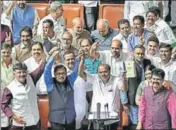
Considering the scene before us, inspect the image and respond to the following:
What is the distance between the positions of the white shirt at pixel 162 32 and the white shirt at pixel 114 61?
142cm

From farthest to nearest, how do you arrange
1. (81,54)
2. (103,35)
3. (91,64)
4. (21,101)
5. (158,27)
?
1. (158,27)
2. (103,35)
3. (91,64)
4. (81,54)
5. (21,101)

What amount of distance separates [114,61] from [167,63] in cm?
72

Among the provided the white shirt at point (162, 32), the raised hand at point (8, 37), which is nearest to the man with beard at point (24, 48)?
the raised hand at point (8, 37)

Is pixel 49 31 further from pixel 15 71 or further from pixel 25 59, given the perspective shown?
pixel 15 71

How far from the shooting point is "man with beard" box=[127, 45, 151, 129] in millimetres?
9648

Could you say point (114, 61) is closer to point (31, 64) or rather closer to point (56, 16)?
point (31, 64)

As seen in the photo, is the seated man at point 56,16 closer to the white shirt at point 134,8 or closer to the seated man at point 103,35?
the seated man at point 103,35

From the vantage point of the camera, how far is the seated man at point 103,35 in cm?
1110

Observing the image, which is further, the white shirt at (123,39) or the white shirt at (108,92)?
the white shirt at (123,39)

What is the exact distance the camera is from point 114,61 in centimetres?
1010

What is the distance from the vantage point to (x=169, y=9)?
13.2 metres

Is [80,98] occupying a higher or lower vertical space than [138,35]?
lower

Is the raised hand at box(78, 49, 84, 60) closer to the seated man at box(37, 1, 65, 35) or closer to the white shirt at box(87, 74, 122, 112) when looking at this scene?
the white shirt at box(87, 74, 122, 112)

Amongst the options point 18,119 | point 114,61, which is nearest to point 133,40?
point 114,61
